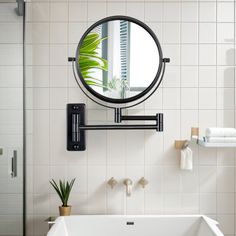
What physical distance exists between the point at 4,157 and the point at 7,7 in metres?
0.72

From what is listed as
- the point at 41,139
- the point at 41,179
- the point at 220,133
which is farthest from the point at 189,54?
the point at 41,179

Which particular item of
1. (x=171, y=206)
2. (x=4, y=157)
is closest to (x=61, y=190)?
(x=4, y=157)

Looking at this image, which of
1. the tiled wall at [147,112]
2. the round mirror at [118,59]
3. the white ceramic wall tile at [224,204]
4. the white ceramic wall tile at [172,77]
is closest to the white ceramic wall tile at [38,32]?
the tiled wall at [147,112]

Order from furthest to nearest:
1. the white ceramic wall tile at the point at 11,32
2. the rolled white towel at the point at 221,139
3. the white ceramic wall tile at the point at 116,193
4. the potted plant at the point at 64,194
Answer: the white ceramic wall tile at the point at 116,193 < the potted plant at the point at 64,194 < the rolled white towel at the point at 221,139 < the white ceramic wall tile at the point at 11,32

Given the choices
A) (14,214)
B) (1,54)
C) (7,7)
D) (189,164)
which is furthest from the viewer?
(189,164)

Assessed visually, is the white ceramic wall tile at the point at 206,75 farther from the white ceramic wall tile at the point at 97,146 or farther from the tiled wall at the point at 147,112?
the white ceramic wall tile at the point at 97,146

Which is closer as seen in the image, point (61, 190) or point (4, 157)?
point (4, 157)

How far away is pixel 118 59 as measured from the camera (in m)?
2.22

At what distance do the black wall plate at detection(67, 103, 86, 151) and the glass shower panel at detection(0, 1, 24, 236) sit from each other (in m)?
0.26

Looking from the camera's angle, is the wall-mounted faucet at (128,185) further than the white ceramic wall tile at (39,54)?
No

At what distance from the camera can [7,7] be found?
73.4 inches

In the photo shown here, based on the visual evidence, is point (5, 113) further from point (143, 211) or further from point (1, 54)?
point (143, 211)

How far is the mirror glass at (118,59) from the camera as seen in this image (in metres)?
2.20

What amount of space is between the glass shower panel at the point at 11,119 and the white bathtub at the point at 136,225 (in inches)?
11.4
